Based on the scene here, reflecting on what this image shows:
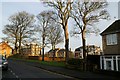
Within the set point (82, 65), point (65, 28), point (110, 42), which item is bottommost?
point (82, 65)

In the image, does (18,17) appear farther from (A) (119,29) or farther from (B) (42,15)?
(A) (119,29)

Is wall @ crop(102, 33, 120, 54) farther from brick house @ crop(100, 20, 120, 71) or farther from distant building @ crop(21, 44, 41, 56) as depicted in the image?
distant building @ crop(21, 44, 41, 56)

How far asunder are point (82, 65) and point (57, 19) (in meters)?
14.6

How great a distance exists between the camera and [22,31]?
75000 millimetres

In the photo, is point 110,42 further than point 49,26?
No

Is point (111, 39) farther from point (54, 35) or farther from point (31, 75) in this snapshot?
point (54, 35)

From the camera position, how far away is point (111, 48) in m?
32.4

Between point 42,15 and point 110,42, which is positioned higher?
point 42,15

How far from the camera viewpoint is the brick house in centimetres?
3105

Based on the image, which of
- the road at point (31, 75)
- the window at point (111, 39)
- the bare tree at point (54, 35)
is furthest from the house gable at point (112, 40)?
→ the bare tree at point (54, 35)

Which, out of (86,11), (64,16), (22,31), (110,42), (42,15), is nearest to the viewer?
(110,42)

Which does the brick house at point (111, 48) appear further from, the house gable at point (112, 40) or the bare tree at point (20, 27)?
the bare tree at point (20, 27)

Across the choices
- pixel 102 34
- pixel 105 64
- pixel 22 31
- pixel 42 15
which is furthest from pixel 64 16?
pixel 22 31

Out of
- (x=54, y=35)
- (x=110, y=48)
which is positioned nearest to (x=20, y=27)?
(x=54, y=35)
